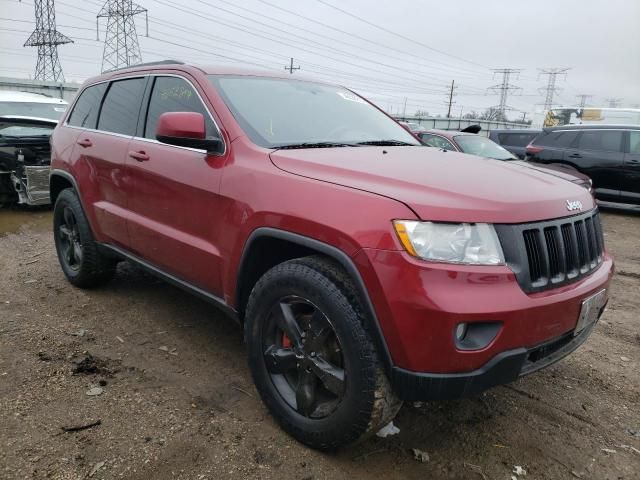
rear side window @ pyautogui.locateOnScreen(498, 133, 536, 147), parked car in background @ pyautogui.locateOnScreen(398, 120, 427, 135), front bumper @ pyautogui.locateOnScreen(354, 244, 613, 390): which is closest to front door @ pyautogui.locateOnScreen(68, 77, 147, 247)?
parked car in background @ pyautogui.locateOnScreen(398, 120, 427, 135)

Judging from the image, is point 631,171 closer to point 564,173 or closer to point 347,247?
point 564,173

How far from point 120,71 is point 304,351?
3.00m

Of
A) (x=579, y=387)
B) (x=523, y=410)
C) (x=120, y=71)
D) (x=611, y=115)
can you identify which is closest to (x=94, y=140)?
(x=120, y=71)

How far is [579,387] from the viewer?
3.13m

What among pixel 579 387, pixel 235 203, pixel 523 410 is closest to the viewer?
pixel 235 203

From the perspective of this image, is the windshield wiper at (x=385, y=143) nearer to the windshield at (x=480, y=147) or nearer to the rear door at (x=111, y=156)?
the rear door at (x=111, y=156)

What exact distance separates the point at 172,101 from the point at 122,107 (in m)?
0.76

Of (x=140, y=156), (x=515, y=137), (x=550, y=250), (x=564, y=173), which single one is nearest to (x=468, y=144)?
(x=564, y=173)

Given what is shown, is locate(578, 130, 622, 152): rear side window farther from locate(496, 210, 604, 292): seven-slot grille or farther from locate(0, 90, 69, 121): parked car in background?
locate(0, 90, 69, 121): parked car in background

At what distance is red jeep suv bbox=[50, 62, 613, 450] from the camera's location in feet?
6.39

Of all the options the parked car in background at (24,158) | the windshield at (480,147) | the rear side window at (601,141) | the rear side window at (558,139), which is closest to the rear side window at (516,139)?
the rear side window at (558,139)

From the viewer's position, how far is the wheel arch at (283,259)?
2.03 meters

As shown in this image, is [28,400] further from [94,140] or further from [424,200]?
[424,200]

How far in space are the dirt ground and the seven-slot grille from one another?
0.91 meters
